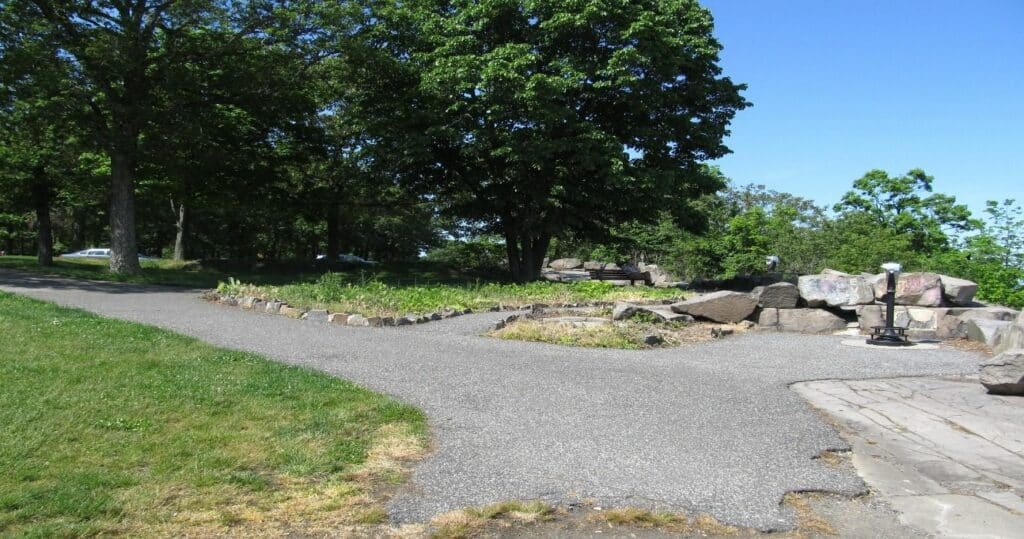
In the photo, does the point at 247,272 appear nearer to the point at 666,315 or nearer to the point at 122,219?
the point at 122,219

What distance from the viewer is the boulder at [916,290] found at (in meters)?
12.6

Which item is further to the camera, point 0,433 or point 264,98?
point 264,98

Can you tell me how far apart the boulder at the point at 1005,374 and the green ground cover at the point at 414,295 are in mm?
8370

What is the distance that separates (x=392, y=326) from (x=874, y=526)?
8298mm

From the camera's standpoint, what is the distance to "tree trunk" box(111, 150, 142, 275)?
19.8m

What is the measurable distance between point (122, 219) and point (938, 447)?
2088cm

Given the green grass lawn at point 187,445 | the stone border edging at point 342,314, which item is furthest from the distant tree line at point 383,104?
the green grass lawn at point 187,445

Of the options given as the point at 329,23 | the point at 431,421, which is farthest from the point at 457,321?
the point at 329,23

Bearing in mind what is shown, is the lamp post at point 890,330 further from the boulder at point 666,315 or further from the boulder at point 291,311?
the boulder at point 291,311

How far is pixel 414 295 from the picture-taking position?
558 inches

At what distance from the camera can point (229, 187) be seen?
23094 mm

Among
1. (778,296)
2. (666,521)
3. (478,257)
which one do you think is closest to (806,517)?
(666,521)

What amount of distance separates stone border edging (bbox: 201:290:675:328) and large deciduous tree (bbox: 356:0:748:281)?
588 cm

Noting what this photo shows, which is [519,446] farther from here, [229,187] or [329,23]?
[229,187]
